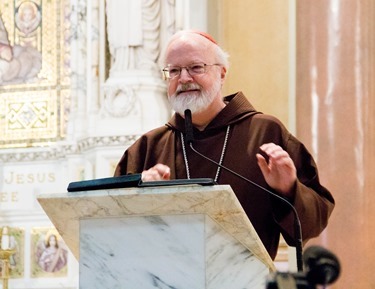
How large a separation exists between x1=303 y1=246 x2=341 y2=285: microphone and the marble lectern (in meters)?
0.75

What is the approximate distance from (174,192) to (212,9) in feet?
14.0

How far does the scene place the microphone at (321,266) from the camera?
1.68 m

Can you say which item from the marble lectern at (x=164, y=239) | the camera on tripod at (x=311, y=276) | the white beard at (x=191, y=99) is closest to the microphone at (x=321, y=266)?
the camera on tripod at (x=311, y=276)

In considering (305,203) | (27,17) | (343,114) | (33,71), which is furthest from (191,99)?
(27,17)

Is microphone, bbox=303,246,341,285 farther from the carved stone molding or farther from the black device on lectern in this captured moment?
the carved stone molding

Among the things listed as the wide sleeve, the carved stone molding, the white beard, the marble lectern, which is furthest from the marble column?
the marble lectern

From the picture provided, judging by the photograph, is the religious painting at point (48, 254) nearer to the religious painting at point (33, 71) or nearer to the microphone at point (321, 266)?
the religious painting at point (33, 71)

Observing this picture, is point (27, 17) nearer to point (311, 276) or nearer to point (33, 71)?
point (33, 71)

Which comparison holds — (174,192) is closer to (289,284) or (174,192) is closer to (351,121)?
(289,284)

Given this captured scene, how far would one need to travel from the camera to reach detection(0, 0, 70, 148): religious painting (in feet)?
23.6

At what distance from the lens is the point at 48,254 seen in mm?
6812

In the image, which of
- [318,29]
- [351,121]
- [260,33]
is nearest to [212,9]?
[260,33]

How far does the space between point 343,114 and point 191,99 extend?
2.31 metres

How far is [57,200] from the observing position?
8.78 ft
